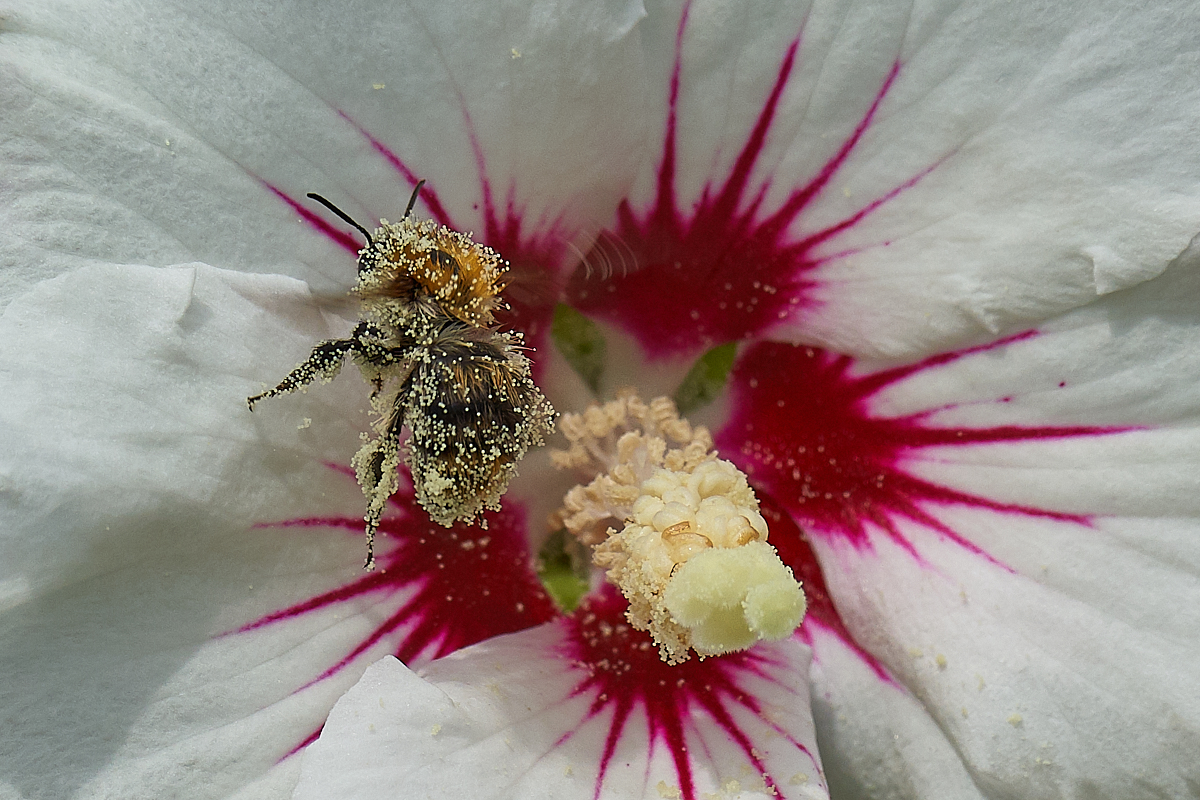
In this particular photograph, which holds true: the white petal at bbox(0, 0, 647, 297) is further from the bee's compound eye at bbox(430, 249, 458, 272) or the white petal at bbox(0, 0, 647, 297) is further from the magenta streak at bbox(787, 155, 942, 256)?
the magenta streak at bbox(787, 155, 942, 256)

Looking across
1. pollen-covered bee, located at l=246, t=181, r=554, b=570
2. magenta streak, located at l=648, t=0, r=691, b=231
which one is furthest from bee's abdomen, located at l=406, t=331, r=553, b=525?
magenta streak, located at l=648, t=0, r=691, b=231

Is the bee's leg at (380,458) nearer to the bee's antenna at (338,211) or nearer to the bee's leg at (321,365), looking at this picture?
the bee's leg at (321,365)

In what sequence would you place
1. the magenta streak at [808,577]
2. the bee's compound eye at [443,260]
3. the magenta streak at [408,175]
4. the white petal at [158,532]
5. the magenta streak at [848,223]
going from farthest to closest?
1. the magenta streak at [808,577]
2. the magenta streak at [848,223]
3. the magenta streak at [408,175]
4. the bee's compound eye at [443,260]
5. the white petal at [158,532]

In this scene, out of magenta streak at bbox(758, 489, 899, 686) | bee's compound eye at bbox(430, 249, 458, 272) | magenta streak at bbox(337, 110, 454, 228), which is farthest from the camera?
magenta streak at bbox(758, 489, 899, 686)

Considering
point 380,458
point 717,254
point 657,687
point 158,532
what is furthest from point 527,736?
point 717,254

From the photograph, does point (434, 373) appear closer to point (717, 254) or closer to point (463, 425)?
point (463, 425)

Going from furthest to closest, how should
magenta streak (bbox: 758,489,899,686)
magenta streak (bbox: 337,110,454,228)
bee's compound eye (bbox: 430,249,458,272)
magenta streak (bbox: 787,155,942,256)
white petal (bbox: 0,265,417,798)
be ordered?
1. magenta streak (bbox: 758,489,899,686)
2. magenta streak (bbox: 787,155,942,256)
3. magenta streak (bbox: 337,110,454,228)
4. bee's compound eye (bbox: 430,249,458,272)
5. white petal (bbox: 0,265,417,798)

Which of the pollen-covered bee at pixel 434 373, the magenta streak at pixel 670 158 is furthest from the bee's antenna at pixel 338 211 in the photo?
the magenta streak at pixel 670 158
